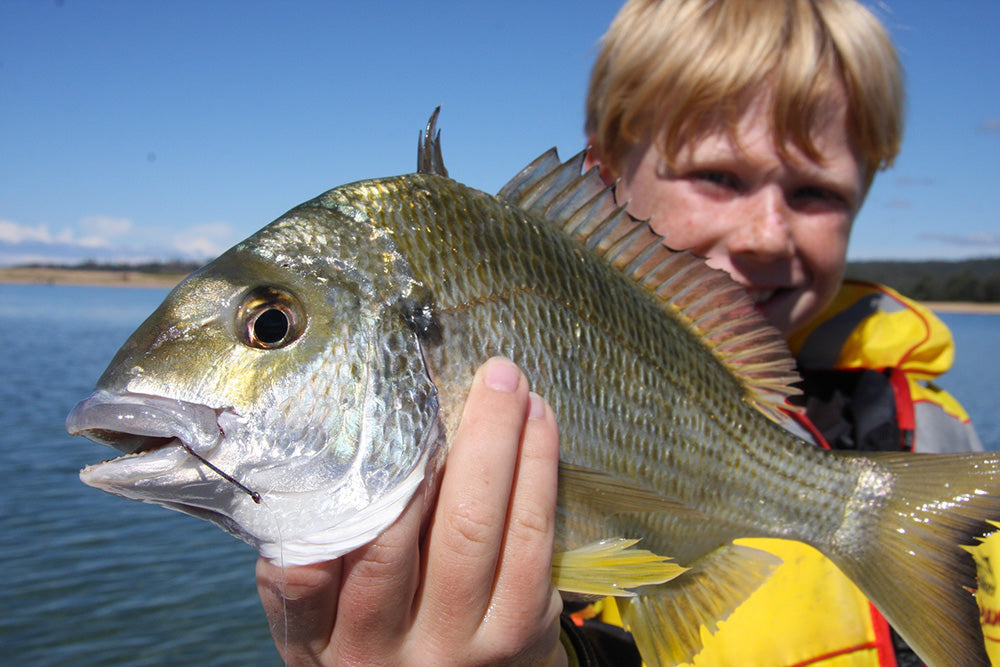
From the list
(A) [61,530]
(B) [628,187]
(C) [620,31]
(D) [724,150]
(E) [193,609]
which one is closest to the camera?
(D) [724,150]

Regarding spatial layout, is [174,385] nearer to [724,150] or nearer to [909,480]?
[909,480]

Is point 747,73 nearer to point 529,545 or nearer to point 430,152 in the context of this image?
point 430,152

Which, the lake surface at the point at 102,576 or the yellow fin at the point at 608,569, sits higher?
the yellow fin at the point at 608,569

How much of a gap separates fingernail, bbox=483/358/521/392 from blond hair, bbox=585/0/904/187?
Result: 1.84m

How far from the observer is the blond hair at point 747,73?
113 inches

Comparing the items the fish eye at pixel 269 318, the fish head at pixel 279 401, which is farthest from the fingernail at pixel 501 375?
the fish eye at pixel 269 318

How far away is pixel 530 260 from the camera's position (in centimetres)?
157

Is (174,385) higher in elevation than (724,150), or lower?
lower

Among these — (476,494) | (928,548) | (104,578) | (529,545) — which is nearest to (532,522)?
(529,545)

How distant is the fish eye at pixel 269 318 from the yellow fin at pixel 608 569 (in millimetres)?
819

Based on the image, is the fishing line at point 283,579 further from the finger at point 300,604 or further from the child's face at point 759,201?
the child's face at point 759,201

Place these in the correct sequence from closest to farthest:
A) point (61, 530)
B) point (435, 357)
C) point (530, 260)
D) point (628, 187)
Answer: point (435, 357) < point (530, 260) < point (628, 187) < point (61, 530)

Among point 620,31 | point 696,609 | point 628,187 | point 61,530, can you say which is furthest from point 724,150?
point 61,530

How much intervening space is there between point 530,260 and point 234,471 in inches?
30.8
